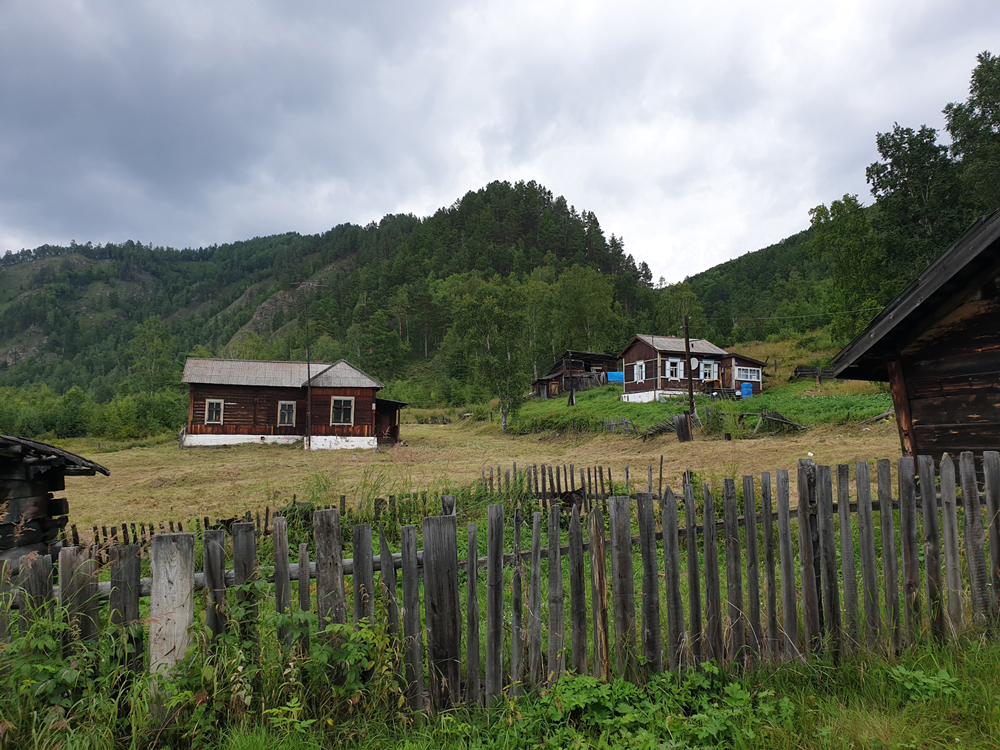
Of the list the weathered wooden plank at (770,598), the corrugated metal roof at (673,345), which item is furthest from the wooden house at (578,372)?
the weathered wooden plank at (770,598)

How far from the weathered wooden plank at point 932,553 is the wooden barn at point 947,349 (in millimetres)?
3355

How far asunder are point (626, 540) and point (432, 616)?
1220mm

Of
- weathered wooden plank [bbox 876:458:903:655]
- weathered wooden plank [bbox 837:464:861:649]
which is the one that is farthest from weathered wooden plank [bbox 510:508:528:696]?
weathered wooden plank [bbox 876:458:903:655]

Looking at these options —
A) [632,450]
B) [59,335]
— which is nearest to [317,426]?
[632,450]

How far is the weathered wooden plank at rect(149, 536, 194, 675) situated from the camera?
265cm

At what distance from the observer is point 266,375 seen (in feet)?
101

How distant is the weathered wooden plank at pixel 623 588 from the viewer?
317 cm

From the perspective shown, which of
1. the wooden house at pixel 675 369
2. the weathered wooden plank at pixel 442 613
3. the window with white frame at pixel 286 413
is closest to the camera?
the weathered wooden plank at pixel 442 613

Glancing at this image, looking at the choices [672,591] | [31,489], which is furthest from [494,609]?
[31,489]

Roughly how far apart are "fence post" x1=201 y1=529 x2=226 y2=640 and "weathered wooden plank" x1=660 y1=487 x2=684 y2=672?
2.44 meters

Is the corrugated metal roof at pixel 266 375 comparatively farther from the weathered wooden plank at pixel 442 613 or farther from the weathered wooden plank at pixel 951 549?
the weathered wooden plank at pixel 951 549

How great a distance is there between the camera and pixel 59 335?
160m

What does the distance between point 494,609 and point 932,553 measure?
10.6 feet

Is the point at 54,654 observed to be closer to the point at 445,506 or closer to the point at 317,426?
the point at 445,506
